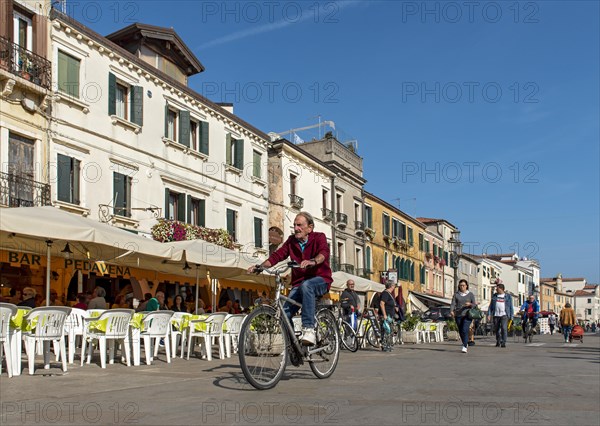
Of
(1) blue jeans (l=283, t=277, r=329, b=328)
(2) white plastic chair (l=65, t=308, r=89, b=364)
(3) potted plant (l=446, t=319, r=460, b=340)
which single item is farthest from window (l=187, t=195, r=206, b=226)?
(1) blue jeans (l=283, t=277, r=329, b=328)

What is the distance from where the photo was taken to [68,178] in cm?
2008

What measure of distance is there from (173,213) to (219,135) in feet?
15.6

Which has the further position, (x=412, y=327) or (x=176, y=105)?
(x=176, y=105)

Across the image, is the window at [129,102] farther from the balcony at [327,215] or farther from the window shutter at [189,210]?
the balcony at [327,215]

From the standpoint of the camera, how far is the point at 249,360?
Result: 6598 mm

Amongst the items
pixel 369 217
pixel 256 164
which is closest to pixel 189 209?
pixel 256 164

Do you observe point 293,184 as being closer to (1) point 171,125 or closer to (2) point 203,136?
(2) point 203,136

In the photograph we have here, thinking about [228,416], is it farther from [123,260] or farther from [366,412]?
[123,260]

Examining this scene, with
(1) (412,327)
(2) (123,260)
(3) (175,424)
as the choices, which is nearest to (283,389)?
(3) (175,424)

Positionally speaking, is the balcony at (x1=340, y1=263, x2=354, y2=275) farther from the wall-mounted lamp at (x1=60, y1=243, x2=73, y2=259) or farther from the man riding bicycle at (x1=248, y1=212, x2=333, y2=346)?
the man riding bicycle at (x1=248, y1=212, x2=333, y2=346)

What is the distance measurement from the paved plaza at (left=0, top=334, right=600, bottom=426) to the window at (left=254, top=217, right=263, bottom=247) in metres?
22.4

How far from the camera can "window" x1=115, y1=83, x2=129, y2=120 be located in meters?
22.9

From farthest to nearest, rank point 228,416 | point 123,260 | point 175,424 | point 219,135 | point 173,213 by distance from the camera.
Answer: point 219,135, point 173,213, point 123,260, point 228,416, point 175,424

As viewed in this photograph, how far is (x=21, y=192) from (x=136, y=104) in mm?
6483
